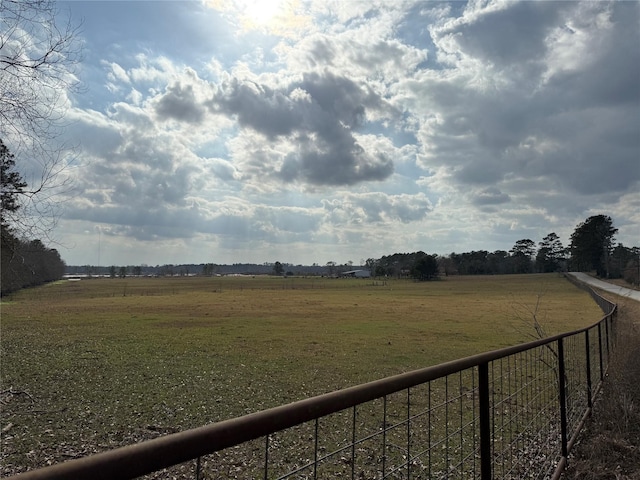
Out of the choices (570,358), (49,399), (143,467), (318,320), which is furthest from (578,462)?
(318,320)

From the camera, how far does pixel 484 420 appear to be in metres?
2.88

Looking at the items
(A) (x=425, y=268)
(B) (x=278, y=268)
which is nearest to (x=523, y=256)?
(A) (x=425, y=268)

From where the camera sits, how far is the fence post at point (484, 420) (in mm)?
2843

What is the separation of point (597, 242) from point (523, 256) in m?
41.2

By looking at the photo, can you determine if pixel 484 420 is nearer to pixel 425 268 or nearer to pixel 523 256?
pixel 425 268

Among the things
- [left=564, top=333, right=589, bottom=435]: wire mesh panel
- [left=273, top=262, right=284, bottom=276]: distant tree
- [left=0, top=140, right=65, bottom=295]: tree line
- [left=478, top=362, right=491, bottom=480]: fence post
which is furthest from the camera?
[left=273, top=262, right=284, bottom=276]: distant tree

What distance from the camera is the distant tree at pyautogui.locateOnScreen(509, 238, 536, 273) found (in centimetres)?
13300

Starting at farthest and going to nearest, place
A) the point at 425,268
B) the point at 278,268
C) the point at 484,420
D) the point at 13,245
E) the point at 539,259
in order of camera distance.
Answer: the point at 278,268 < the point at 539,259 < the point at 425,268 < the point at 13,245 < the point at 484,420

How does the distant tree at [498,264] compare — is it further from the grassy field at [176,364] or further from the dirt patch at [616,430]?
the dirt patch at [616,430]

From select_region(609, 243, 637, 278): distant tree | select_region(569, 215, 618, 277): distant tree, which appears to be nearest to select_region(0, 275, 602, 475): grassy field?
select_region(609, 243, 637, 278): distant tree

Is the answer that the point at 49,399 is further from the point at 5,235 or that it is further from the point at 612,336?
the point at 612,336

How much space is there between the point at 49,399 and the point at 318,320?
21.1m

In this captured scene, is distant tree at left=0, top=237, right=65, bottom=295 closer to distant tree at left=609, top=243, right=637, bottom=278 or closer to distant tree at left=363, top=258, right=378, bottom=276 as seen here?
distant tree at left=609, top=243, right=637, bottom=278

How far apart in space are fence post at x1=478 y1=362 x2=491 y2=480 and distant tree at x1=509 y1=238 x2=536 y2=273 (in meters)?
143
